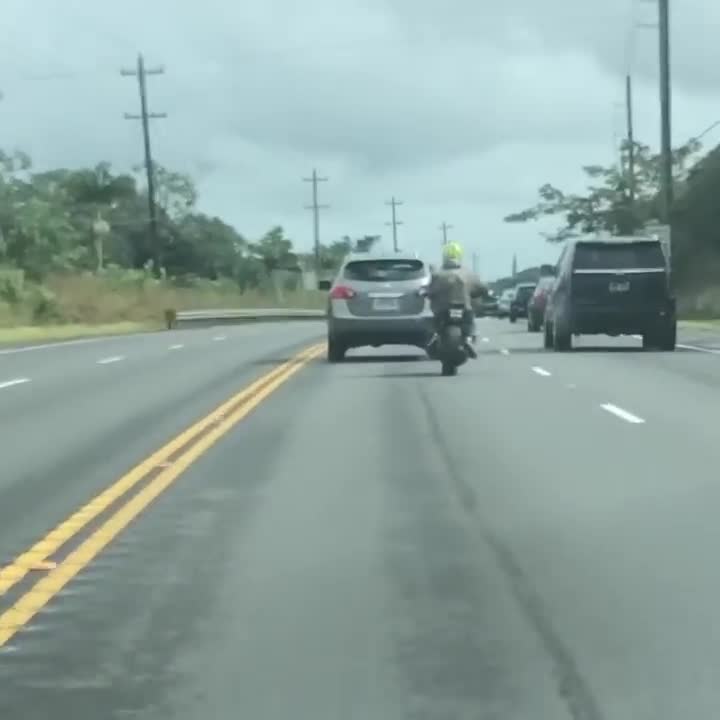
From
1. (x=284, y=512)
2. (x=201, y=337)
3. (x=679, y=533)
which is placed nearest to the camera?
(x=679, y=533)

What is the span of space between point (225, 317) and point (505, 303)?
1250cm

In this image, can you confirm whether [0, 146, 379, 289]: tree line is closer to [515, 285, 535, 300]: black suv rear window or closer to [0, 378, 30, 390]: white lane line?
[515, 285, 535, 300]: black suv rear window

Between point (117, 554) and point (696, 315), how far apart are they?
58975 mm

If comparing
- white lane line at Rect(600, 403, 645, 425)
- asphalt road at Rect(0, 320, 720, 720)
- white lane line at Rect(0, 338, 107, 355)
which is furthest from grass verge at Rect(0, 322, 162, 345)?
asphalt road at Rect(0, 320, 720, 720)

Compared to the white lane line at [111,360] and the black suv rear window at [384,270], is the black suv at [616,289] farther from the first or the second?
the white lane line at [111,360]

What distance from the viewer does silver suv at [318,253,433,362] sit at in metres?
29.8

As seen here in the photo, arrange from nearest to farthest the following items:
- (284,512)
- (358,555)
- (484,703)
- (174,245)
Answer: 1. (484,703)
2. (358,555)
3. (284,512)
4. (174,245)

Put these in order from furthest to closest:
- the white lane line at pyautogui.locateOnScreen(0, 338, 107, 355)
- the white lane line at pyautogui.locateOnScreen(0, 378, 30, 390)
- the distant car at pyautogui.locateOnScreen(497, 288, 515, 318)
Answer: the distant car at pyautogui.locateOnScreen(497, 288, 515, 318)
the white lane line at pyautogui.locateOnScreen(0, 338, 107, 355)
the white lane line at pyautogui.locateOnScreen(0, 378, 30, 390)

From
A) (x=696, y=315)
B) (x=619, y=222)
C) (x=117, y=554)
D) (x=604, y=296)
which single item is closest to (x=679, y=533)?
(x=117, y=554)

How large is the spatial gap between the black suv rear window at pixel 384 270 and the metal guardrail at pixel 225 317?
117 feet

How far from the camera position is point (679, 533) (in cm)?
1083

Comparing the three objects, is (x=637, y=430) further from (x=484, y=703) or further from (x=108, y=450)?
(x=484, y=703)

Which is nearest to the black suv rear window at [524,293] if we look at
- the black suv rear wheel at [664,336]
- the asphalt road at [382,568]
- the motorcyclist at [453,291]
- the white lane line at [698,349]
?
the white lane line at [698,349]

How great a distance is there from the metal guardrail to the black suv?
109 ft
